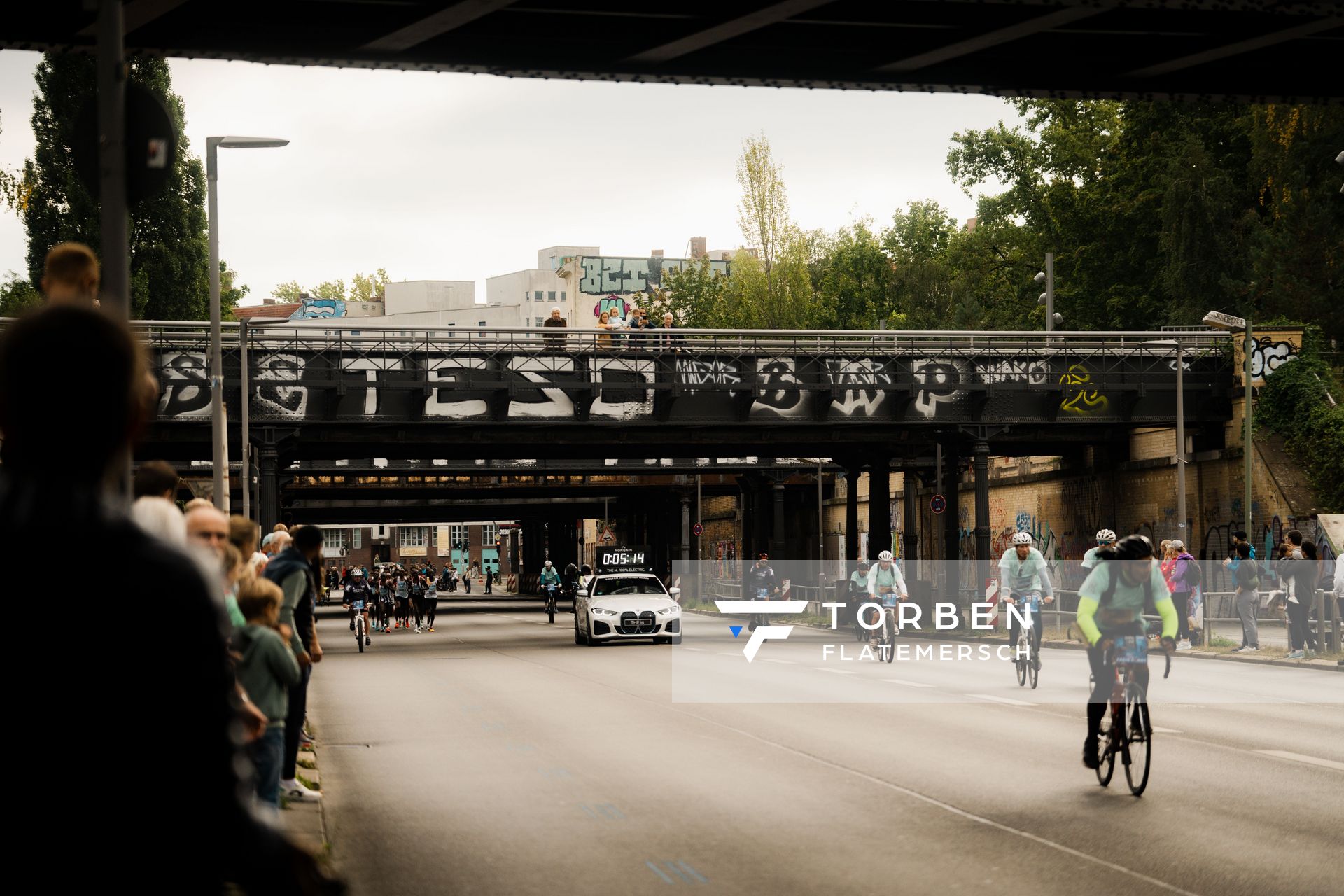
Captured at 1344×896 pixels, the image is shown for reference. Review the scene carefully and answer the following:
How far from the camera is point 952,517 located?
153 feet

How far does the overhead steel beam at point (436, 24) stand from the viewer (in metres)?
9.46

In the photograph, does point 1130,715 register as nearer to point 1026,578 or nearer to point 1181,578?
point 1026,578

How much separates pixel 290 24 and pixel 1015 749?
8758mm

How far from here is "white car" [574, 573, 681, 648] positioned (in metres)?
36.1

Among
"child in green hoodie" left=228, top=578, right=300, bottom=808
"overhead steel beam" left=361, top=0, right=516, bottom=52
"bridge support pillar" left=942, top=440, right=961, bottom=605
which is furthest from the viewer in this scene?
"bridge support pillar" left=942, top=440, right=961, bottom=605

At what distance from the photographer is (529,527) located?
115812 millimetres

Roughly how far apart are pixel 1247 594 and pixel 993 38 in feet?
66.9

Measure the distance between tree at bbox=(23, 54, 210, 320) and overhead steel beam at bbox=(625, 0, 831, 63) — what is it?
146ft

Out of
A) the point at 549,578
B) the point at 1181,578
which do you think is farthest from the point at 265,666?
the point at 549,578

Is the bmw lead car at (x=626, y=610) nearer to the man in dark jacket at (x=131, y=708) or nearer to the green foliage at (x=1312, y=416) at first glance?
the green foliage at (x=1312, y=416)

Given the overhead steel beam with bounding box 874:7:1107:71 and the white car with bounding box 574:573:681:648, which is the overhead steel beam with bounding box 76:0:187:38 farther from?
the white car with bounding box 574:573:681:648

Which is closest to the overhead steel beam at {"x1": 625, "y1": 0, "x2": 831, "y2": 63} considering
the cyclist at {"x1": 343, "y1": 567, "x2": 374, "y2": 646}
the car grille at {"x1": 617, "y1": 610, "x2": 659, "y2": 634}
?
the car grille at {"x1": 617, "y1": 610, "x2": 659, "y2": 634}

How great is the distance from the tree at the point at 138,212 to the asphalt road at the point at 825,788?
34.3 metres

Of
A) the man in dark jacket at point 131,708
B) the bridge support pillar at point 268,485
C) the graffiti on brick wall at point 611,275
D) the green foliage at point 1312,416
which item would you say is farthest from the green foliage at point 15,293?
the graffiti on brick wall at point 611,275
